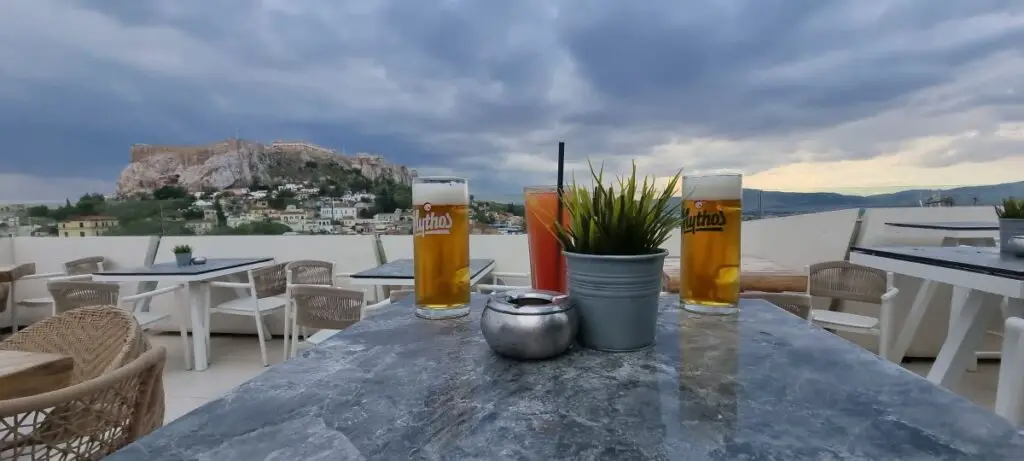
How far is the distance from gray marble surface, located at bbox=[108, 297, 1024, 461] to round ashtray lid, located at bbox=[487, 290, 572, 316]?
0.23 ft

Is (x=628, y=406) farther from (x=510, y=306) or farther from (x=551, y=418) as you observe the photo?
(x=510, y=306)

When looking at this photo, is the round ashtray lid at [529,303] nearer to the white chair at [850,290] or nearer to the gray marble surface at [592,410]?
the gray marble surface at [592,410]

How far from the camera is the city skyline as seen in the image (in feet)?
13.3

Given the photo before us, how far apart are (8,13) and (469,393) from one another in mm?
7427

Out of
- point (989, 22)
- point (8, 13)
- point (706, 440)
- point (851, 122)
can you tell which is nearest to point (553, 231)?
point (706, 440)

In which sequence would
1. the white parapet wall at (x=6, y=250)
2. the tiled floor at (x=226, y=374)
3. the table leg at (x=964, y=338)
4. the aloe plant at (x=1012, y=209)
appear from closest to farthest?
the aloe plant at (x=1012, y=209), the table leg at (x=964, y=338), the tiled floor at (x=226, y=374), the white parapet wall at (x=6, y=250)

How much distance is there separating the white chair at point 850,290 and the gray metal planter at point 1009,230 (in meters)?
0.53

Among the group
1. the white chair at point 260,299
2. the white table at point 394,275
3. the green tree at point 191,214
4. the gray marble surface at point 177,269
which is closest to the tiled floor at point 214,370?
the white chair at point 260,299

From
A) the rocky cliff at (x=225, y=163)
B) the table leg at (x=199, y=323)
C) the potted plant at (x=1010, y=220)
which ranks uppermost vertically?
the rocky cliff at (x=225, y=163)

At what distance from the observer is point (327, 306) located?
269cm

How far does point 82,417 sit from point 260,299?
9.92 ft

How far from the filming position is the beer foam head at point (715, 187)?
86cm

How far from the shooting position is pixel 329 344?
2.45 ft

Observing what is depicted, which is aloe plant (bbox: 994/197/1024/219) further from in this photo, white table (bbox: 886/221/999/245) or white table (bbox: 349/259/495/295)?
white table (bbox: 349/259/495/295)
